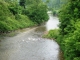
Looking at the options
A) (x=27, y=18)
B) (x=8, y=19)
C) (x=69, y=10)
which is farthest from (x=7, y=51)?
(x=27, y=18)

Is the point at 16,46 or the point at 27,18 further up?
the point at 16,46

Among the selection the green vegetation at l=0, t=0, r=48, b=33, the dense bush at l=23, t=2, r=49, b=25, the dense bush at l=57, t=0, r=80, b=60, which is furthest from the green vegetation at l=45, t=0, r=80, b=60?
the dense bush at l=23, t=2, r=49, b=25

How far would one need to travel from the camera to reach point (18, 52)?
37000mm

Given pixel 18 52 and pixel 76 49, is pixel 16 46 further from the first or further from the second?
pixel 76 49

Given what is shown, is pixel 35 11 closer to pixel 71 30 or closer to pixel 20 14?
pixel 20 14

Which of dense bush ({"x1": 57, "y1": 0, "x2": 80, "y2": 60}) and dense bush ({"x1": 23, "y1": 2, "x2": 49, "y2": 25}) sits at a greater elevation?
dense bush ({"x1": 57, "y1": 0, "x2": 80, "y2": 60})

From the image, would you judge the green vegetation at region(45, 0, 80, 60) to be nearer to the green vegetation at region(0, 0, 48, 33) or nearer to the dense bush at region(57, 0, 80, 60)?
the dense bush at region(57, 0, 80, 60)

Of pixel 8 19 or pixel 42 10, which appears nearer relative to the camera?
pixel 8 19

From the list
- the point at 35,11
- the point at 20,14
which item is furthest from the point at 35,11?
the point at 20,14

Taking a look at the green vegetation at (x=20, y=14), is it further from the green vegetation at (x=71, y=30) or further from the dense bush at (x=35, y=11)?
the green vegetation at (x=71, y=30)

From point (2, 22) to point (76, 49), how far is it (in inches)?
1541

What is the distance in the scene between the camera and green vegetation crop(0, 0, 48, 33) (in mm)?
61556

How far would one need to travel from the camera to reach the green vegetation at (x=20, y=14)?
6156 centimetres

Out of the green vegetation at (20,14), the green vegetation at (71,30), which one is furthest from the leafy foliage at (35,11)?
the green vegetation at (71,30)
